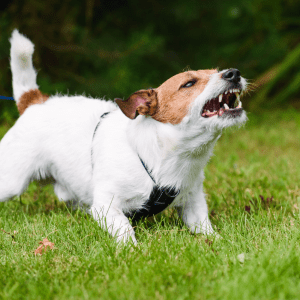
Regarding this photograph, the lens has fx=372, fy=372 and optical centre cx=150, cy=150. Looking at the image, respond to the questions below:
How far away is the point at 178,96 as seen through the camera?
8.09 ft

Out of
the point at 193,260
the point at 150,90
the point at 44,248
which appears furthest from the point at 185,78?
the point at 44,248

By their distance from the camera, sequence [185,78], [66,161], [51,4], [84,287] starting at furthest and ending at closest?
[51,4] → [66,161] → [185,78] → [84,287]

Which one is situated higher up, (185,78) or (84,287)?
(185,78)

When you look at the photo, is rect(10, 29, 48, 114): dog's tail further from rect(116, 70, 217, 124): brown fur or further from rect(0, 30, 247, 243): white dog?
rect(116, 70, 217, 124): brown fur

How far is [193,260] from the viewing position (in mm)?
1930

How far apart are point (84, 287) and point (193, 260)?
571 mm

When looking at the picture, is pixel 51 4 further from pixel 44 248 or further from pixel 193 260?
pixel 193 260

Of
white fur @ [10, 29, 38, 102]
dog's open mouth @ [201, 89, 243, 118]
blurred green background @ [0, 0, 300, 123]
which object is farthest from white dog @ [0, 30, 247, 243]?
blurred green background @ [0, 0, 300, 123]

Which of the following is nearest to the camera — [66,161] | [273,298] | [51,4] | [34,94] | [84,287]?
[273,298]

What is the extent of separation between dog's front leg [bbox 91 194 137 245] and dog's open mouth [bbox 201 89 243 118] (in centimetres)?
86

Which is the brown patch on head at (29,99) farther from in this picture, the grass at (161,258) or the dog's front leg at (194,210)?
the dog's front leg at (194,210)

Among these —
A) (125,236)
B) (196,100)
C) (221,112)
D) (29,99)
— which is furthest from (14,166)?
(221,112)

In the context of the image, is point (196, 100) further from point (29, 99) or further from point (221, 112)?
point (29, 99)

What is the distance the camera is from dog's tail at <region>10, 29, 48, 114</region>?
10.6 ft
